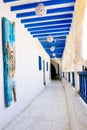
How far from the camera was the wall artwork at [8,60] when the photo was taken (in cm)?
396

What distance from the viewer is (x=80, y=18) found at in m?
3.89

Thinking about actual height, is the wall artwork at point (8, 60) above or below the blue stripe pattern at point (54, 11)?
below

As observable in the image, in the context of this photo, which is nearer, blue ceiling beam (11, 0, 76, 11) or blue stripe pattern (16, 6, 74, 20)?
blue ceiling beam (11, 0, 76, 11)

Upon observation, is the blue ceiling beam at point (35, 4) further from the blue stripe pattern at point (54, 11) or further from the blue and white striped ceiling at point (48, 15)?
the blue stripe pattern at point (54, 11)

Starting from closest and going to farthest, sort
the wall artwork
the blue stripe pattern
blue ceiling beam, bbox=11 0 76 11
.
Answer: the wall artwork
blue ceiling beam, bbox=11 0 76 11
the blue stripe pattern

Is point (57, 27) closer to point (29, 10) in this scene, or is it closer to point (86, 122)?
point (29, 10)

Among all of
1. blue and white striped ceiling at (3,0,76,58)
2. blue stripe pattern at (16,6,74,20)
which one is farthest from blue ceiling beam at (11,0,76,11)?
blue stripe pattern at (16,6,74,20)

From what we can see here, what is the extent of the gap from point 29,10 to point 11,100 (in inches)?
94.9

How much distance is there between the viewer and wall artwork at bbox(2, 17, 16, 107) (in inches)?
156

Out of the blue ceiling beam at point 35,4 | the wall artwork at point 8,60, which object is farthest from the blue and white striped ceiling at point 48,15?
the wall artwork at point 8,60

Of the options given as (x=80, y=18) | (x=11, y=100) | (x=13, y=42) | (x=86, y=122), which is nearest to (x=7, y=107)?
(x=11, y=100)

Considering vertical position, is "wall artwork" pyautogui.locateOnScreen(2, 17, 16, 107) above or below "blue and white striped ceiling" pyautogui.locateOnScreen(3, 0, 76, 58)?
below

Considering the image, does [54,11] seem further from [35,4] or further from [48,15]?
[35,4]

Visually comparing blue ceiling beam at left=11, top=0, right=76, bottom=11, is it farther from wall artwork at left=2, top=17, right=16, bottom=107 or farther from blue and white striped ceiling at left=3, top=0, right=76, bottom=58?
wall artwork at left=2, top=17, right=16, bottom=107
